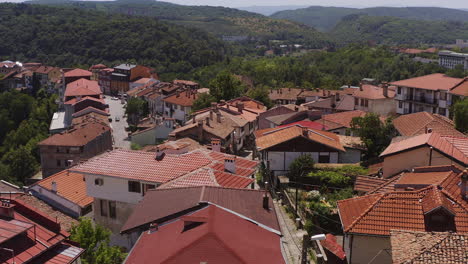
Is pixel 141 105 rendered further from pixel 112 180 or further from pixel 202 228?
pixel 202 228

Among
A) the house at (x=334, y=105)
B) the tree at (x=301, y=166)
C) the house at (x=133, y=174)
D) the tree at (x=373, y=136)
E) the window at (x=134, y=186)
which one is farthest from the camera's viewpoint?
the house at (x=334, y=105)

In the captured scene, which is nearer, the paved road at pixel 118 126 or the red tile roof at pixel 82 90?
the paved road at pixel 118 126

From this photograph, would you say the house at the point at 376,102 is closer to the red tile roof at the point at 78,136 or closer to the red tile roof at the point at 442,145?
the red tile roof at the point at 442,145

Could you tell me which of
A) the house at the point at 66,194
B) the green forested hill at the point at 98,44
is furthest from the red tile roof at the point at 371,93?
the green forested hill at the point at 98,44

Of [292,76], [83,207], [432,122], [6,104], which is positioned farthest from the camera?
[292,76]

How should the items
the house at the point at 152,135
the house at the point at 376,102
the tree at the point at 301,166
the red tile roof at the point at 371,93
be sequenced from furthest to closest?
the house at the point at 152,135 → the red tile roof at the point at 371,93 → the house at the point at 376,102 → the tree at the point at 301,166

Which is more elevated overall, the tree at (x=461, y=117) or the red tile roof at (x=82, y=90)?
the tree at (x=461, y=117)

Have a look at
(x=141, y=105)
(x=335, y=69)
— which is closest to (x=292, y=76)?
(x=335, y=69)

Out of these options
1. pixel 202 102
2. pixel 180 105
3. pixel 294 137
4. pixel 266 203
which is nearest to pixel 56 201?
pixel 294 137
